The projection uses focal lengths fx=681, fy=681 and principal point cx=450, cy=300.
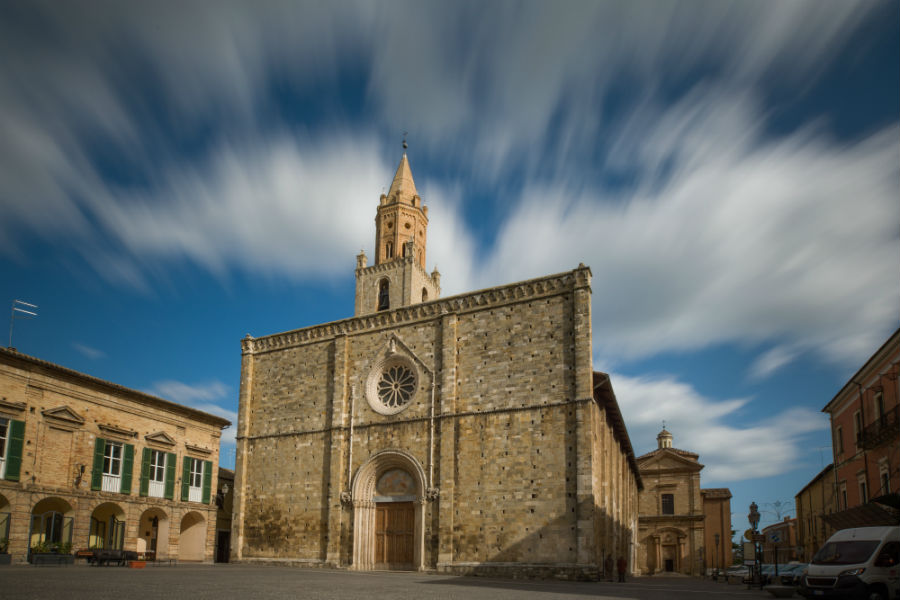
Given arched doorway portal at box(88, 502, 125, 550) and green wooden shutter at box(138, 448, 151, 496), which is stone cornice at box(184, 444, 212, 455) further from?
arched doorway portal at box(88, 502, 125, 550)

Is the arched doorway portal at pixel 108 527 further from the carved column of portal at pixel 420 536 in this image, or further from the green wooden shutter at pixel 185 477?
the carved column of portal at pixel 420 536

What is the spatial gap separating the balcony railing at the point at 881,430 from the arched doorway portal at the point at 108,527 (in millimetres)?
26509

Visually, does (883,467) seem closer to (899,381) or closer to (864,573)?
(899,381)

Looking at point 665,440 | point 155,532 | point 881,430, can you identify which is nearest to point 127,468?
point 155,532

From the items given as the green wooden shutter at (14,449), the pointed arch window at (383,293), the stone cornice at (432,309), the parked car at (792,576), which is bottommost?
the parked car at (792,576)

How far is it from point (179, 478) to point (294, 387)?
597 cm

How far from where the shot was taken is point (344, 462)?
27.5 meters

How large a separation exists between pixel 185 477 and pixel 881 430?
26.3 m

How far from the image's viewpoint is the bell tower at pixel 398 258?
4059cm

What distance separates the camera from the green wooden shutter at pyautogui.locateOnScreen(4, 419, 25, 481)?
21375 millimetres

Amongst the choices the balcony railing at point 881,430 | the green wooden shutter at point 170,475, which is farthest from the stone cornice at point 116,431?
the balcony railing at point 881,430

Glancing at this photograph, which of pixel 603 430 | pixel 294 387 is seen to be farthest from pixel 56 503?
pixel 603 430

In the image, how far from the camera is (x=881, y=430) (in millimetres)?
21625

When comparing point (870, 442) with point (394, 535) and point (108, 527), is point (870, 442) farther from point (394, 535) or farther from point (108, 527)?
point (108, 527)
